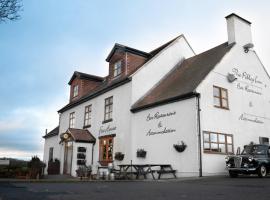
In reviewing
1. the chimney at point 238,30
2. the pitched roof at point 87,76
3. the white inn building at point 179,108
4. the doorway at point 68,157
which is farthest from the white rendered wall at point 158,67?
the pitched roof at point 87,76

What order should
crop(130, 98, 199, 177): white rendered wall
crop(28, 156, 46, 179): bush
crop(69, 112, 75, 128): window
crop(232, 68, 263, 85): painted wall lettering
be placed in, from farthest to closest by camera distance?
crop(69, 112, 75, 128): window → crop(232, 68, 263, 85): painted wall lettering → crop(28, 156, 46, 179): bush → crop(130, 98, 199, 177): white rendered wall

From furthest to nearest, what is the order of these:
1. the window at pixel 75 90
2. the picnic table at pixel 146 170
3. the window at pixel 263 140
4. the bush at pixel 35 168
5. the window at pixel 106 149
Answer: the window at pixel 75 90, the window at pixel 106 149, the window at pixel 263 140, the bush at pixel 35 168, the picnic table at pixel 146 170

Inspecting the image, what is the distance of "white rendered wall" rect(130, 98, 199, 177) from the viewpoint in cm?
1891

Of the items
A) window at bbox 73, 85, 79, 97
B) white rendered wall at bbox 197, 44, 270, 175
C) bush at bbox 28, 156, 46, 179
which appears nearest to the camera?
white rendered wall at bbox 197, 44, 270, 175

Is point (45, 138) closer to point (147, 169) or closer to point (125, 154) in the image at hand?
point (125, 154)

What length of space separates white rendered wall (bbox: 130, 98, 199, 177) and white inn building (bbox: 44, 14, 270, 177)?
0.06 meters

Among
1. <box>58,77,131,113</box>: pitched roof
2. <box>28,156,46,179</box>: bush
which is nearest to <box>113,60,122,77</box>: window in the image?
<box>58,77,131,113</box>: pitched roof

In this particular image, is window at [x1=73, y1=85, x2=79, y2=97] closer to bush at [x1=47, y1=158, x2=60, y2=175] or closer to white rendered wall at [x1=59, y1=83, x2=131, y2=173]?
white rendered wall at [x1=59, y1=83, x2=131, y2=173]

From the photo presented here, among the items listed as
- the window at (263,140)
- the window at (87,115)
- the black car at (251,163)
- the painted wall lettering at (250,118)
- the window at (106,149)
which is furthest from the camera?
the window at (87,115)

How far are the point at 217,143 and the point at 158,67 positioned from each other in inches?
329

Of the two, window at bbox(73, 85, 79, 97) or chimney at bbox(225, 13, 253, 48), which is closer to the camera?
chimney at bbox(225, 13, 253, 48)

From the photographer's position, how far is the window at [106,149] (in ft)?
82.7

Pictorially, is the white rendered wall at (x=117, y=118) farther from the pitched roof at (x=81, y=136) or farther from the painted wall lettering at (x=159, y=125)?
the painted wall lettering at (x=159, y=125)

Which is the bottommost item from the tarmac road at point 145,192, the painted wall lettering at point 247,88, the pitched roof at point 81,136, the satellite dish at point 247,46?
the tarmac road at point 145,192
